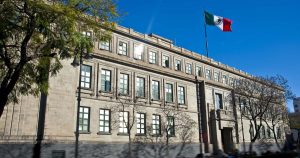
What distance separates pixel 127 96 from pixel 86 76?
17.3 ft

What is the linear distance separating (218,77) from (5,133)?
110 ft

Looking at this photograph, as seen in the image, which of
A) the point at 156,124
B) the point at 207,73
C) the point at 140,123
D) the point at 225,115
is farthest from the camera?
the point at 207,73

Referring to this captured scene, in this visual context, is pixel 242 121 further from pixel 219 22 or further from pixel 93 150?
pixel 93 150

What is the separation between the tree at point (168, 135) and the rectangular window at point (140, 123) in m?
0.59

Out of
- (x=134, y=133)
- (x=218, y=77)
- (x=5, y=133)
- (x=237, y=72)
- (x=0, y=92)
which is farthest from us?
(x=237, y=72)

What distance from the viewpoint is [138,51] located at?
3503cm

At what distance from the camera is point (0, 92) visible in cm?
1421

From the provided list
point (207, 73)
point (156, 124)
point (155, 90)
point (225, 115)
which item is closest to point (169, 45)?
point (155, 90)

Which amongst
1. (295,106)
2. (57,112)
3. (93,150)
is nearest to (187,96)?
(93,150)

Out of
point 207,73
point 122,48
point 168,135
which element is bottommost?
point 168,135

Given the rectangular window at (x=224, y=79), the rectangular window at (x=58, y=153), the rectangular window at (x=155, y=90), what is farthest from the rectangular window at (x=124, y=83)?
the rectangular window at (x=224, y=79)

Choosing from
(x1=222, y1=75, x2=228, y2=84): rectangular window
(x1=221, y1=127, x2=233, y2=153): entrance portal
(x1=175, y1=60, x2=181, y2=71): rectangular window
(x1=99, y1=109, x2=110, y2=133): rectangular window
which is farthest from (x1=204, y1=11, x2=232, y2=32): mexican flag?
(x1=99, y1=109, x2=110, y2=133): rectangular window

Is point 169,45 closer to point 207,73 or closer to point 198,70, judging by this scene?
point 198,70

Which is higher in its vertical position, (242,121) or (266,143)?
(242,121)
